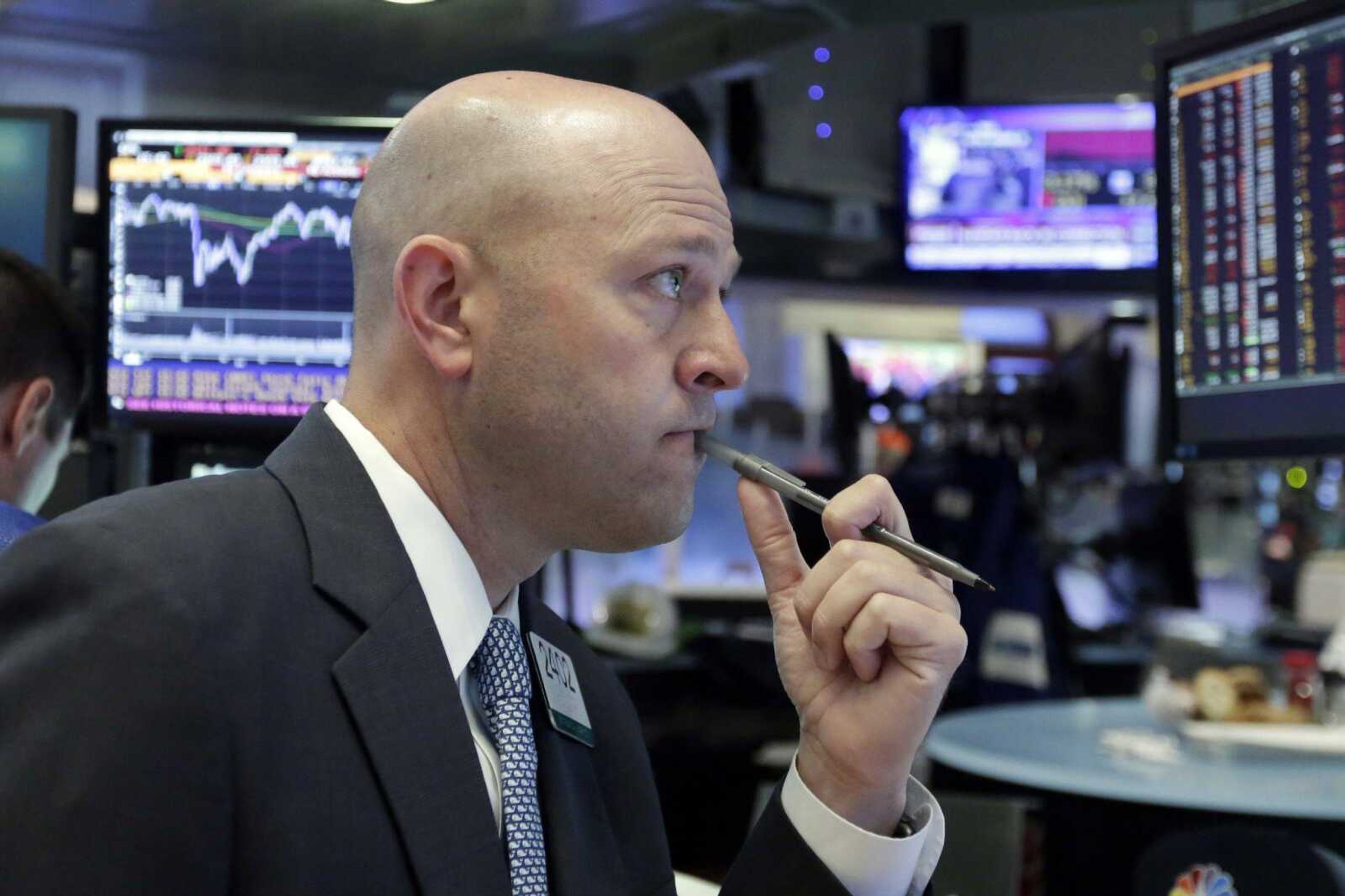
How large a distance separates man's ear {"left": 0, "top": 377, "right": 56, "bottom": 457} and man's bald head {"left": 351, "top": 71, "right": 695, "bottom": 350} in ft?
2.67

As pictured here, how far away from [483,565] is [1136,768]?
5.50 ft

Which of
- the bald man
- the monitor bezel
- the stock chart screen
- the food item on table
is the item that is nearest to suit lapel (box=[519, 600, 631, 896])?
the bald man

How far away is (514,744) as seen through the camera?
122 cm

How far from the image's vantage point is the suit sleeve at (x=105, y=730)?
0.93 m

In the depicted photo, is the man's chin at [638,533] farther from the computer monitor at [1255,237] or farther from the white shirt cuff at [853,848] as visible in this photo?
the computer monitor at [1255,237]

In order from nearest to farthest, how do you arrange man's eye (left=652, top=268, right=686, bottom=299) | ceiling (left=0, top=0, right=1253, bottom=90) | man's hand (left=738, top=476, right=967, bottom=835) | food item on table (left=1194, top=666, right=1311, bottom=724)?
1. man's hand (left=738, top=476, right=967, bottom=835)
2. man's eye (left=652, top=268, right=686, bottom=299)
3. ceiling (left=0, top=0, right=1253, bottom=90)
4. food item on table (left=1194, top=666, right=1311, bottom=724)

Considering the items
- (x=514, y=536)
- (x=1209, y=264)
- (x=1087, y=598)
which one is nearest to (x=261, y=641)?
(x=514, y=536)

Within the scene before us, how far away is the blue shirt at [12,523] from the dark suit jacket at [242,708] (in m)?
0.60

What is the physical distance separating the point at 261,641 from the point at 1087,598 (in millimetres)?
5574

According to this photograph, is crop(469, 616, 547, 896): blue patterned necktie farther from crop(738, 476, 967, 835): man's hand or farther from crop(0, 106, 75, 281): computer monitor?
crop(0, 106, 75, 281): computer monitor

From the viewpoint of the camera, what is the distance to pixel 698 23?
2.38 metres

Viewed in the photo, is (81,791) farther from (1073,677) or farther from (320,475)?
(1073,677)

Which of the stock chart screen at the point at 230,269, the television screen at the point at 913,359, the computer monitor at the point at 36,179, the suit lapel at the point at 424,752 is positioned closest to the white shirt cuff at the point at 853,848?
the suit lapel at the point at 424,752

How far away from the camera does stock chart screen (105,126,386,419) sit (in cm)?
206
